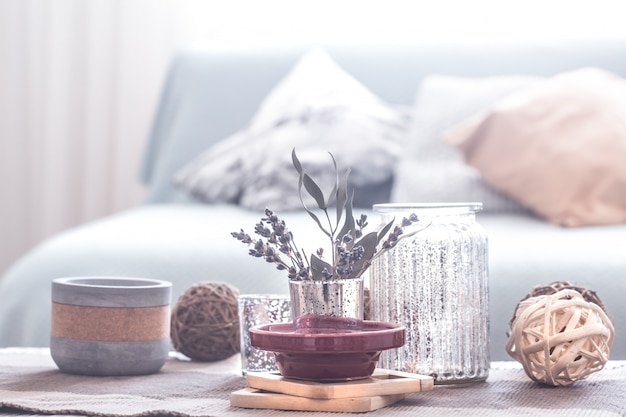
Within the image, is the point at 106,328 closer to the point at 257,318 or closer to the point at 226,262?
the point at 257,318

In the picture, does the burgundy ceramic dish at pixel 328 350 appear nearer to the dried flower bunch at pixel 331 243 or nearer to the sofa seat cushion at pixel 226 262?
the dried flower bunch at pixel 331 243

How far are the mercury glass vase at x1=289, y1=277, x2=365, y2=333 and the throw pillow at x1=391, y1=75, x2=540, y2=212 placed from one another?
4.03ft

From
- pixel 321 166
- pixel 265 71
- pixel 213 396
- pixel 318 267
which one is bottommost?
pixel 213 396

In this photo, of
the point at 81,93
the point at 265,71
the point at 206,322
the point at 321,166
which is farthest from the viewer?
the point at 81,93

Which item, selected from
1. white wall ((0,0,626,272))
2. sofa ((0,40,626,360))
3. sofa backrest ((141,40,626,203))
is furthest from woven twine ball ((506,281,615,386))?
white wall ((0,0,626,272))

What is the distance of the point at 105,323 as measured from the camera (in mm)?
951

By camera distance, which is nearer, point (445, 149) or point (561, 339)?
point (561, 339)

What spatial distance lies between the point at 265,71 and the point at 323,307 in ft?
5.96

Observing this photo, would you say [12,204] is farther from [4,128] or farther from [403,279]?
[403,279]

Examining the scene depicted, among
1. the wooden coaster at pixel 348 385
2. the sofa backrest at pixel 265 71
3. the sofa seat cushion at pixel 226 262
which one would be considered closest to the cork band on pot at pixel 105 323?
the wooden coaster at pixel 348 385

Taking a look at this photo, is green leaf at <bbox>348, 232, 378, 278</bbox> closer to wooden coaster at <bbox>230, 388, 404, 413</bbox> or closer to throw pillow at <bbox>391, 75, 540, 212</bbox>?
wooden coaster at <bbox>230, 388, 404, 413</bbox>

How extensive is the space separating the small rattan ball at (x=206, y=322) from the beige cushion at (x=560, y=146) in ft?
3.20

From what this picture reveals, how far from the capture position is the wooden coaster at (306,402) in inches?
29.5

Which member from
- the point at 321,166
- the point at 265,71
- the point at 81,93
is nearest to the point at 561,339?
the point at 321,166
